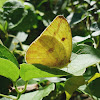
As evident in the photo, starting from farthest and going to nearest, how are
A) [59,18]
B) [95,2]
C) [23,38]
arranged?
[23,38], [95,2], [59,18]

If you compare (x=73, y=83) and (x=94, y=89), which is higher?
(x=73, y=83)

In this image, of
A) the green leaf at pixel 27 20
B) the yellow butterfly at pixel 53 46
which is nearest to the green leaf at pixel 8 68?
the yellow butterfly at pixel 53 46

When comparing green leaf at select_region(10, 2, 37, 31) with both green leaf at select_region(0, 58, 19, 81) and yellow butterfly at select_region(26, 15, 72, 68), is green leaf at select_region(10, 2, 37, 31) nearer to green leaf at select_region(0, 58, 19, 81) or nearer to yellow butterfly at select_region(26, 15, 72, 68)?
yellow butterfly at select_region(26, 15, 72, 68)

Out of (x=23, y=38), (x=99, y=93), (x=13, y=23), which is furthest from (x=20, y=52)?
(x=99, y=93)

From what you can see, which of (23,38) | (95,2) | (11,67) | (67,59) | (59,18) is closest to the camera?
(11,67)

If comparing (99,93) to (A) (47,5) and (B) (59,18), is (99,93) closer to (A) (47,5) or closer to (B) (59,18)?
(B) (59,18)

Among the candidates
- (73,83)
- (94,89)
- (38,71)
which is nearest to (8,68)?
(38,71)

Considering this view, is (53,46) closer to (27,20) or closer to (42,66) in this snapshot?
(42,66)
